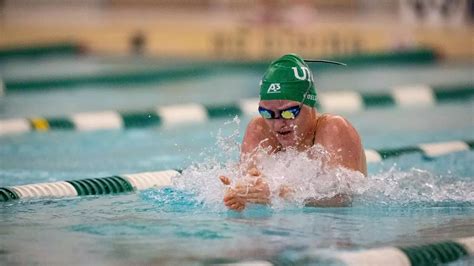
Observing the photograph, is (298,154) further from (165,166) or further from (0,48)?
(0,48)

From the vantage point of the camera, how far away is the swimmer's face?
4.07m

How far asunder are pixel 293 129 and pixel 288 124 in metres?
0.05

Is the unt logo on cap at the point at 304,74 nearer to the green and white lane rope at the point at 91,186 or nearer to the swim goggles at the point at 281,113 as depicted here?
the swim goggles at the point at 281,113

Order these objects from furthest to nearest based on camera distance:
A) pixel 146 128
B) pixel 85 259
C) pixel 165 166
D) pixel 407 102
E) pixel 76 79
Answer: pixel 76 79 → pixel 407 102 → pixel 146 128 → pixel 165 166 → pixel 85 259

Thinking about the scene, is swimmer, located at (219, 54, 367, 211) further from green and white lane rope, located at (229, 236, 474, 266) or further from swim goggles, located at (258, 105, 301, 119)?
green and white lane rope, located at (229, 236, 474, 266)

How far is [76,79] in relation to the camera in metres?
9.64

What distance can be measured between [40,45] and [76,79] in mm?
3537

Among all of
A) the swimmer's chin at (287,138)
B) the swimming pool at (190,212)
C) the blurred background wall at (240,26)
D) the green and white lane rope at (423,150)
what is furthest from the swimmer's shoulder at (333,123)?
the blurred background wall at (240,26)

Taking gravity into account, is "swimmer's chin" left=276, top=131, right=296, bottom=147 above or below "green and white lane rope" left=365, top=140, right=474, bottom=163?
above

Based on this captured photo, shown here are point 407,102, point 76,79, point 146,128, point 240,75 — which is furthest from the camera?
point 240,75

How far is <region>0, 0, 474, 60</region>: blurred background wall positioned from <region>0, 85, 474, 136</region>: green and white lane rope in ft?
8.32

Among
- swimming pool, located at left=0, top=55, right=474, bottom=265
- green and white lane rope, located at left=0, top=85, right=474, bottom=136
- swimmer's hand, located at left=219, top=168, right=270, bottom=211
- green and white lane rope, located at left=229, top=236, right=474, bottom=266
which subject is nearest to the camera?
green and white lane rope, located at left=229, top=236, right=474, bottom=266

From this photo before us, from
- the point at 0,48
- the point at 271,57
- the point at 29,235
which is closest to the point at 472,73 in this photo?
the point at 271,57

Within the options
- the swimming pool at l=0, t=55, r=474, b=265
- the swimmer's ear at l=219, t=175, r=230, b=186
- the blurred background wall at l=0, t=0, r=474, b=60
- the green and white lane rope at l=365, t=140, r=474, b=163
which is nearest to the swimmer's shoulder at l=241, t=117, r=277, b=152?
the swimming pool at l=0, t=55, r=474, b=265
